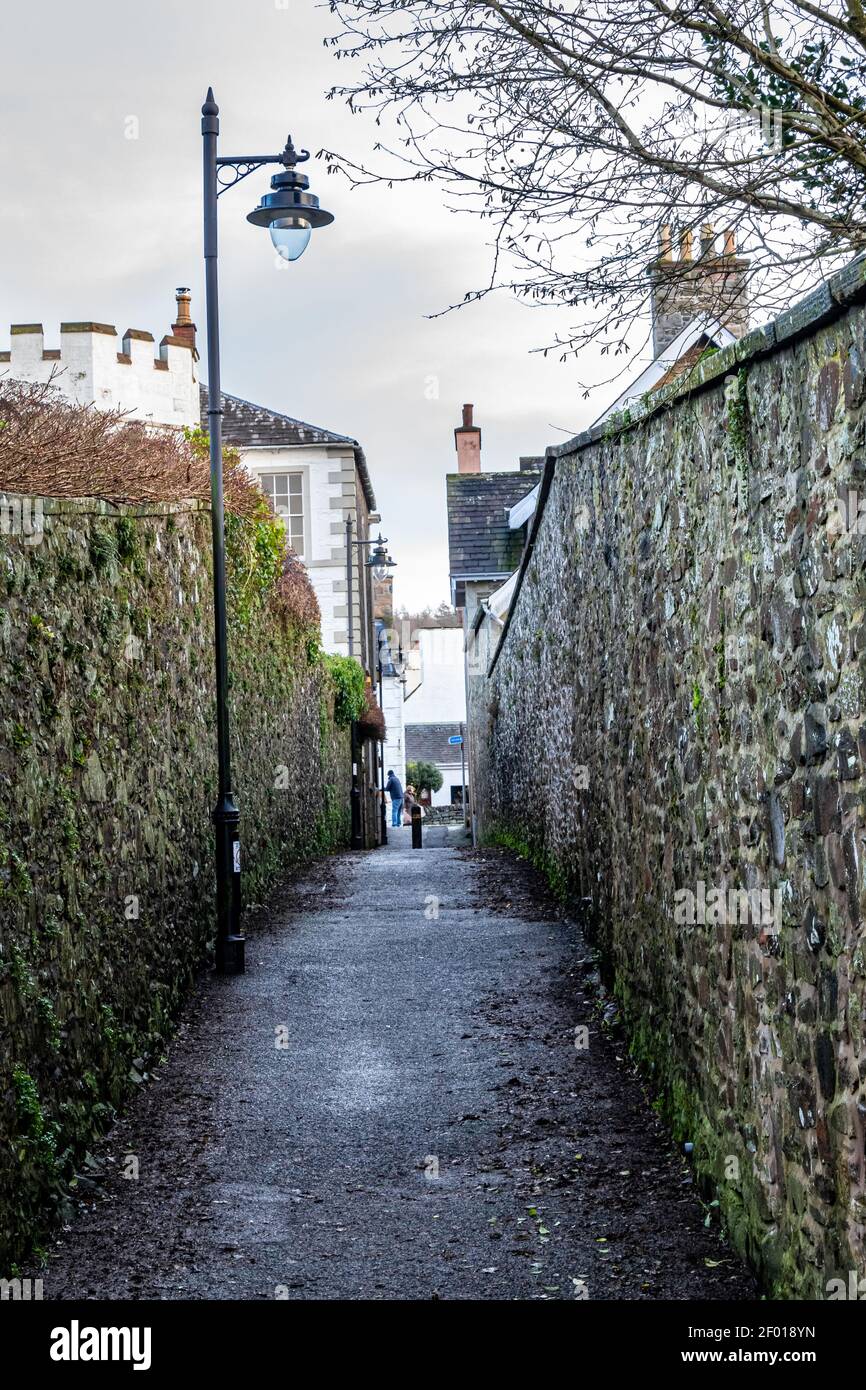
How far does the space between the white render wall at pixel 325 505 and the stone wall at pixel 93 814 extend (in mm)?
21940

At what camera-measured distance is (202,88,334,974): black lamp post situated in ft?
29.5

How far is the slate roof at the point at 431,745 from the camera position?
64.2 m

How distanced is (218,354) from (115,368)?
13.6 metres

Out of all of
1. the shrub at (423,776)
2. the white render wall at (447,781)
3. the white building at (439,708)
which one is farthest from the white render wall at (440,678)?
the shrub at (423,776)

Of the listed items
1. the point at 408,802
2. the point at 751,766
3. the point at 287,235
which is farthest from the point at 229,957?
the point at 408,802

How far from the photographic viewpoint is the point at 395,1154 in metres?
5.92

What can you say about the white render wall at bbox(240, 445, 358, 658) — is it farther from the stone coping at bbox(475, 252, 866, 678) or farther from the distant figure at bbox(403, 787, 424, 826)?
the stone coping at bbox(475, 252, 866, 678)

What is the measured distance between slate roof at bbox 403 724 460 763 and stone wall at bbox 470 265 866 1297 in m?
56.1

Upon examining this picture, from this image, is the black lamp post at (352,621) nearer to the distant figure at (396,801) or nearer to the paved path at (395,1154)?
the distant figure at (396,801)

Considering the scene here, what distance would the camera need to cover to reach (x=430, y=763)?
207 feet

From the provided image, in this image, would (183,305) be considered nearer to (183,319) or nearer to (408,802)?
(183,319)

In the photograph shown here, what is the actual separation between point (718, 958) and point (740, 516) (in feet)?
5.43
